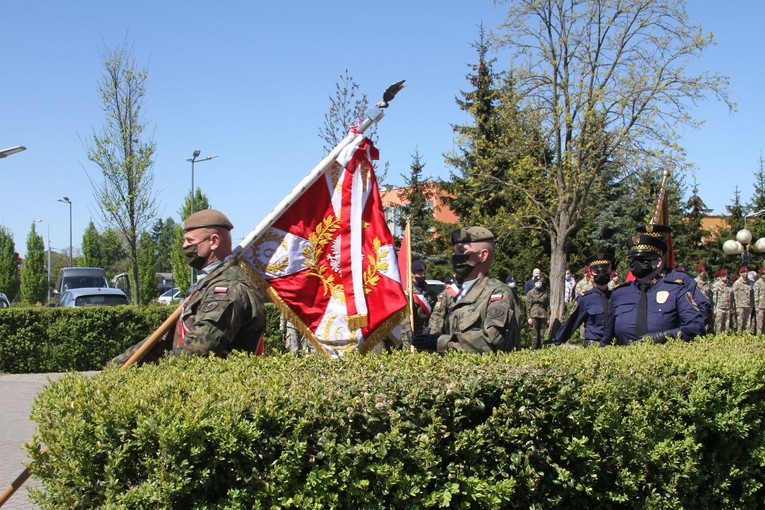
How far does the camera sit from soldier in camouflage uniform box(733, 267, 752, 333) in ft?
82.4

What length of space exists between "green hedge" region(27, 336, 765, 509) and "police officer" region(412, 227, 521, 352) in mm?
591

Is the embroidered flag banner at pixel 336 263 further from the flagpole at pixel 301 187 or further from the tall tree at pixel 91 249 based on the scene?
the tall tree at pixel 91 249

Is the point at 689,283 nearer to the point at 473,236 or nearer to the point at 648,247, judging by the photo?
the point at 648,247

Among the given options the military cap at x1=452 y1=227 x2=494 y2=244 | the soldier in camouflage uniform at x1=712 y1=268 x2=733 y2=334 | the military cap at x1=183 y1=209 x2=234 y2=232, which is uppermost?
the military cap at x1=183 y1=209 x2=234 y2=232

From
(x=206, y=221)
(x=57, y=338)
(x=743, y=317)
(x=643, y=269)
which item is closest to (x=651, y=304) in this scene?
(x=643, y=269)

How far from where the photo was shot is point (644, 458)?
14.0ft

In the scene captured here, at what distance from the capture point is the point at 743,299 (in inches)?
992

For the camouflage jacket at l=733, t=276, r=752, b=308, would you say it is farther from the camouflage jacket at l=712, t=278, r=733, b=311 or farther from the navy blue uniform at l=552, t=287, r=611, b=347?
the navy blue uniform at l=552, t=287, r=611, b=347

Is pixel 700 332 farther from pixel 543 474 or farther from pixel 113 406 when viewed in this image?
pixel 113 406

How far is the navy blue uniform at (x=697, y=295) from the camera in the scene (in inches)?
279

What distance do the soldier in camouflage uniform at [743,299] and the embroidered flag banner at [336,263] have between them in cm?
2226

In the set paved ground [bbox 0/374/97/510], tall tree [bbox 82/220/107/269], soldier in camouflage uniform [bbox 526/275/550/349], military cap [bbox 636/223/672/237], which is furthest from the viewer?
tall tree [bbox 82/220/107/269]

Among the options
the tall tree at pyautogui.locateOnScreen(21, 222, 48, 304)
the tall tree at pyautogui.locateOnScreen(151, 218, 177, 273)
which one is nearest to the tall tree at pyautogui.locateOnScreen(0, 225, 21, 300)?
the tall tree at pyautogui.locateOnScreen(21, 222, 48, 304)

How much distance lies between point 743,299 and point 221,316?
24034mm
